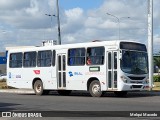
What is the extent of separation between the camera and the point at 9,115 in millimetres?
15648

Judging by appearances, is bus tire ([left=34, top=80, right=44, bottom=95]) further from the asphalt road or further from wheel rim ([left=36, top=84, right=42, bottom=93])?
the asphalt road

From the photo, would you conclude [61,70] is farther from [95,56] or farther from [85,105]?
[85,105]

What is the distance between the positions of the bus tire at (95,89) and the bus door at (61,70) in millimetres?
2295

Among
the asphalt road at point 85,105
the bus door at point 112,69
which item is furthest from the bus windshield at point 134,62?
the asphalt road at point 85,105

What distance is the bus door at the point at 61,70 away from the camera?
2750 centimetres

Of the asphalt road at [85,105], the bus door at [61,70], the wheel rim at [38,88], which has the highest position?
the bus door at [61,70]

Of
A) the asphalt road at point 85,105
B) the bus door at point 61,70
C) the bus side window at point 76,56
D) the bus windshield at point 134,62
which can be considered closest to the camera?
the asphalt road at point 85,105

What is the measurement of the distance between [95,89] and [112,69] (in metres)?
1.71

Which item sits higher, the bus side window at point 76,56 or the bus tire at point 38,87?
the bus side window at point 76,56

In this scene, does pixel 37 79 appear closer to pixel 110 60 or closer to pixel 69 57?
pixel 69 57

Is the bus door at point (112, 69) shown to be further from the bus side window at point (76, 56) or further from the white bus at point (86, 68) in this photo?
the bus side window at point (76, 56)

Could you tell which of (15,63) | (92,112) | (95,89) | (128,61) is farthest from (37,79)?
(92,112)

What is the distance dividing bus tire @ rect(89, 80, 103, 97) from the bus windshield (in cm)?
190

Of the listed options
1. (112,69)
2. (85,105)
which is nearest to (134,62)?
(112,69)
